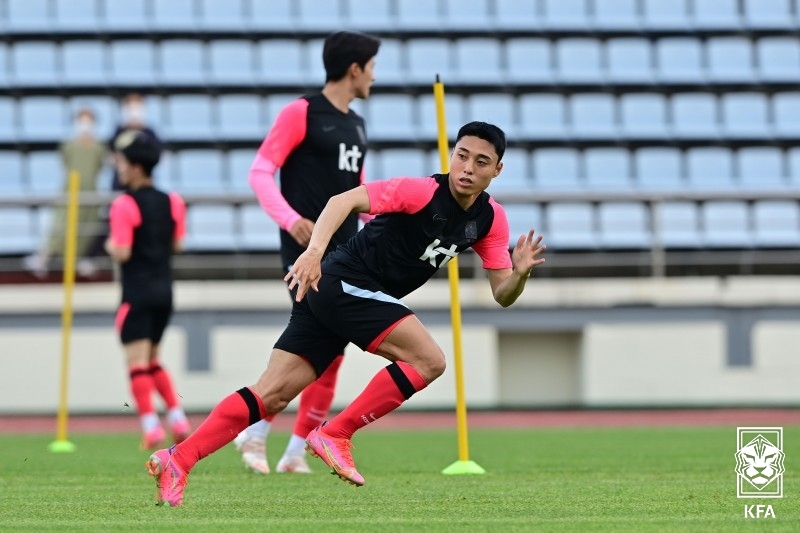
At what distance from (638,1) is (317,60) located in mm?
5165

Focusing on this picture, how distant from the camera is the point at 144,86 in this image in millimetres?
19531

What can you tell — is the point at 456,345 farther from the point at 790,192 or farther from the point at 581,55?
the point at 581,55

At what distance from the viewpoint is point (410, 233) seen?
4.67 meters

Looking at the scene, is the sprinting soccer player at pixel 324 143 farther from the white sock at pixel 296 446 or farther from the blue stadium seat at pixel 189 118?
the blue stadium seat at pixel 189 118

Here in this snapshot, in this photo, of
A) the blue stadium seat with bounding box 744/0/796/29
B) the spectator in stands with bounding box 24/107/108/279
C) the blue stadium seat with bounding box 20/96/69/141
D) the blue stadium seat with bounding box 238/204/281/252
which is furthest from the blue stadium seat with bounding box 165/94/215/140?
the blue stadium seat with bounding box 744/0/796/29

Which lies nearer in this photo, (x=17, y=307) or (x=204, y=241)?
(x=17, y=307)

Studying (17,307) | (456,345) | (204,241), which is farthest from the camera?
(204,241)

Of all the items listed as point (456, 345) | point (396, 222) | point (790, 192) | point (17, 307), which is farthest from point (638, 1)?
point (396, 222)

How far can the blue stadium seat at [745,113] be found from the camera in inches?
765

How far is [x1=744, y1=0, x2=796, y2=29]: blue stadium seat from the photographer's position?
20.1 m

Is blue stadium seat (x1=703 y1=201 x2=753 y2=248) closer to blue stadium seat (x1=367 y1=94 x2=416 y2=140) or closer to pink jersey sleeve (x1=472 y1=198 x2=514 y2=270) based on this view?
blue stadium seat (x1=367 y1=94 x2=416 y2=140)

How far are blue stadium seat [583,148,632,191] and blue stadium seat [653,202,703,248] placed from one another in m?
1.25

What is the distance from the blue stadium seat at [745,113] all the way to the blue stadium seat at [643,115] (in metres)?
0.94

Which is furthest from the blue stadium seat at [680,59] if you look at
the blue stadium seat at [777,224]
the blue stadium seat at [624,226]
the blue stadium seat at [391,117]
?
the blue stadium seat at [391,117]
